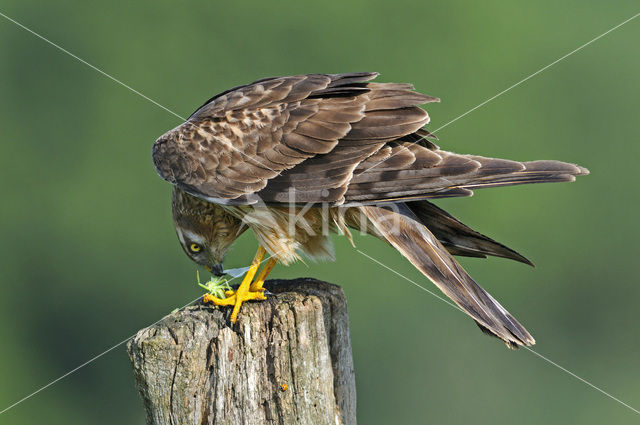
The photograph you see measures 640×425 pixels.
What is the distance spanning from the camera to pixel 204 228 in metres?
A: 5.36

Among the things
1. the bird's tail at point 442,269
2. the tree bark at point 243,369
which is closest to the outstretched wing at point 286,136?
the bird's tail at point 442,269

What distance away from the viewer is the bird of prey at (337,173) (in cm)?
418

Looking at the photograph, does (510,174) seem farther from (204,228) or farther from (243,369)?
(204,228)

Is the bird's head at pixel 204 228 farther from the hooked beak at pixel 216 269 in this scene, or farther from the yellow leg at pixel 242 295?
the yellow leg at pixel 242 295

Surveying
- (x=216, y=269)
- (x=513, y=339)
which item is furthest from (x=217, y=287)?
(x=513, y=339)

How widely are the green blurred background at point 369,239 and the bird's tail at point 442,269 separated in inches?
329

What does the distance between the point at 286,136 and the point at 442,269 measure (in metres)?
1.12

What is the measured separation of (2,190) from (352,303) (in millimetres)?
8263

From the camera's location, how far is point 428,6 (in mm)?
18781

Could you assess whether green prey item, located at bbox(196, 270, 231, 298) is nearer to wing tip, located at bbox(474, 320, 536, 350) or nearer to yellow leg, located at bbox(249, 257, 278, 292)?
yellow leg, located at bbox(249, 257, 278, 292)

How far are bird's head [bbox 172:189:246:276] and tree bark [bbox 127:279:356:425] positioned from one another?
1.35 meters

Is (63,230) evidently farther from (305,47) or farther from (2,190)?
(305,47)

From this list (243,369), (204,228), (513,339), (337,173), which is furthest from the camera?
(204,228)

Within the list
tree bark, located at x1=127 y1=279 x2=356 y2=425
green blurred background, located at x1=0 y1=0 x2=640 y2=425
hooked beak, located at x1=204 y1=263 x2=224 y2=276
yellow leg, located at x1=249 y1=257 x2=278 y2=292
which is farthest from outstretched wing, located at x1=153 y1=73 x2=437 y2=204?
green blurred background, located at x1=0 y1=0 x2=640 y2=425
